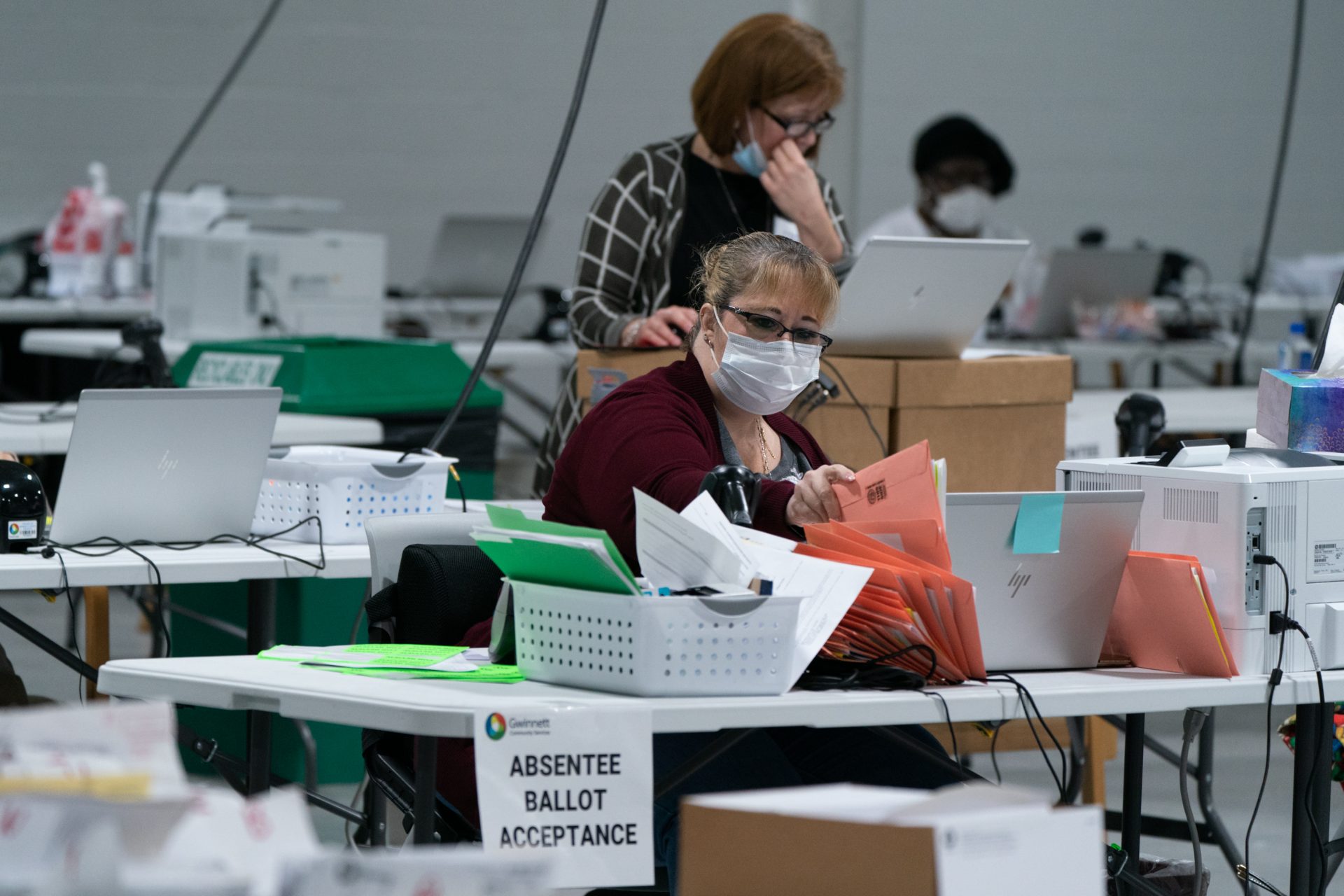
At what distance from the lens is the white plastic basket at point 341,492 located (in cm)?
268

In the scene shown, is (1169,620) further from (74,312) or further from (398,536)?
(74,312)

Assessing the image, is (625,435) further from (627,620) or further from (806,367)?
(627,620)

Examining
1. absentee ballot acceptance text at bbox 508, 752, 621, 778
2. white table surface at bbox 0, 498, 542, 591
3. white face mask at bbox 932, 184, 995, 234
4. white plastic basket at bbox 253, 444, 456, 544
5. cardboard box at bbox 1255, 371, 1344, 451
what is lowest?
absentee ballot acceptance text at bbox 508, 752, 621, 778

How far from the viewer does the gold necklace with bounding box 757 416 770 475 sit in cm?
232

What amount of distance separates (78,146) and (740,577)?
628 cm

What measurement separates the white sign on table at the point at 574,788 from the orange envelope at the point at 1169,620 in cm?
68

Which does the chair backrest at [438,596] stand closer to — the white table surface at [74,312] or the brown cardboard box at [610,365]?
the brown cardboard box at [610,365]

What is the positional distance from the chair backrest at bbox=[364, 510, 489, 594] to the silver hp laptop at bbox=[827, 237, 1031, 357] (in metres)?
0.77

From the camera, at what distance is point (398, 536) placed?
231 centimetres

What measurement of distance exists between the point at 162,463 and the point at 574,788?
1.08m

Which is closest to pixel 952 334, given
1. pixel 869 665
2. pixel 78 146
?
pixel 869 665

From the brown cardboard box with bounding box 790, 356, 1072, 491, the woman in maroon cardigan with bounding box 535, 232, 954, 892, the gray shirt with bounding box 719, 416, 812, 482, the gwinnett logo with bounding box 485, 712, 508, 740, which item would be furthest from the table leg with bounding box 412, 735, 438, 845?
the brown cardboard box with bounding box 790, 356, 1072, 491

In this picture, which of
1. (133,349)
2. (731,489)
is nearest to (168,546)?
(731,489)

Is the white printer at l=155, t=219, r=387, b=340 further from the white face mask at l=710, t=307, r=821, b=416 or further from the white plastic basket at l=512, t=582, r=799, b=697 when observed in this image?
the white plastic basket at l=512, t=582, r=799, b=697
